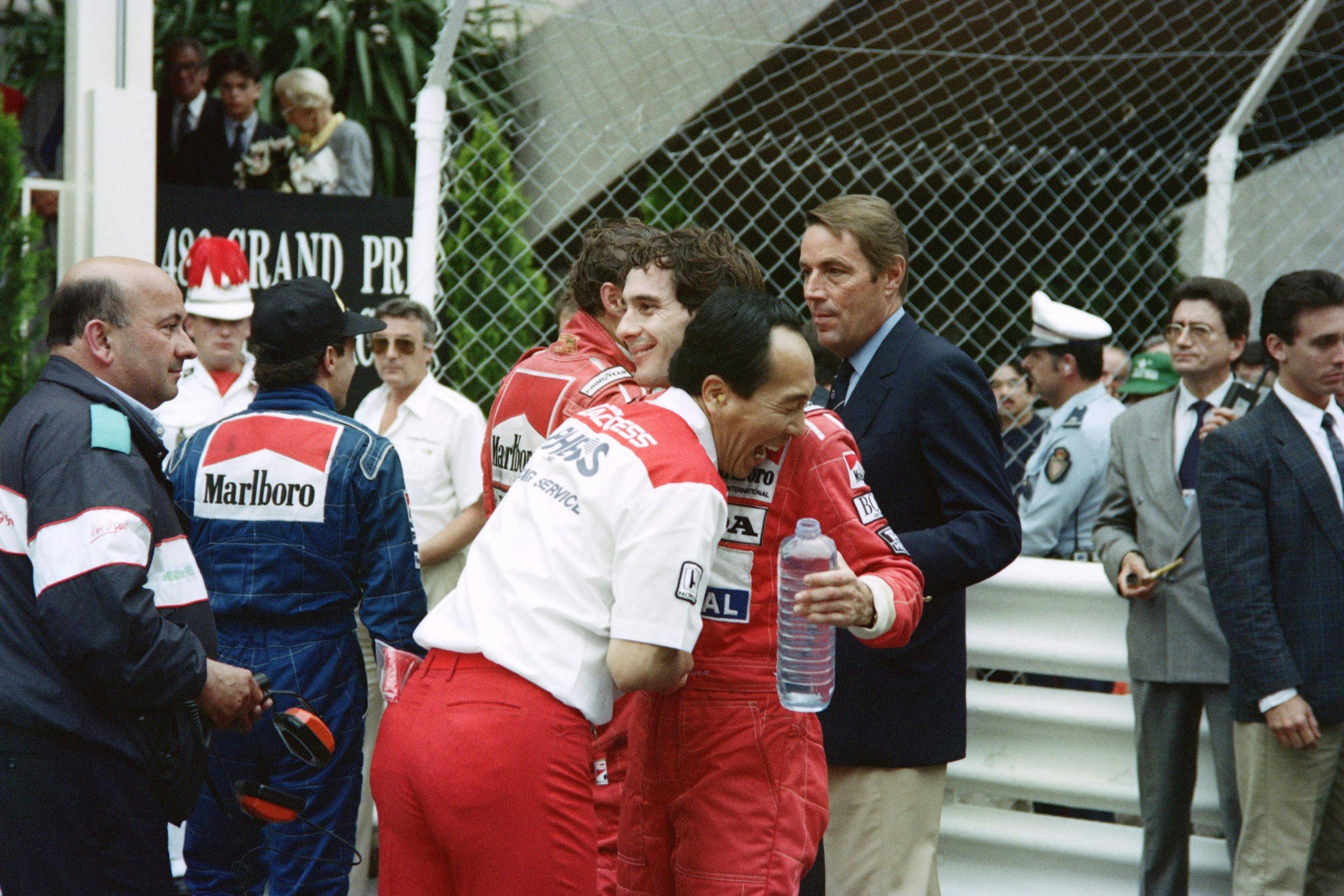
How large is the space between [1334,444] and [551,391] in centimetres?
228

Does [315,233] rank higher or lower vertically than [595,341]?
higher

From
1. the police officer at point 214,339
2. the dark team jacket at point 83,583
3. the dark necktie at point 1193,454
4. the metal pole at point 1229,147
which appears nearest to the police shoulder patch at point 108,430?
the dark team jacket at point 83,583

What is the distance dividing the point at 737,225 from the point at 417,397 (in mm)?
3453

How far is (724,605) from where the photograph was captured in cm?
241

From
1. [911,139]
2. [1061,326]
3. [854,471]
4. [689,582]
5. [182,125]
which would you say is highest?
[911,139]

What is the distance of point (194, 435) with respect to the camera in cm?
363

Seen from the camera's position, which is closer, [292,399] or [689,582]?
[689,582]

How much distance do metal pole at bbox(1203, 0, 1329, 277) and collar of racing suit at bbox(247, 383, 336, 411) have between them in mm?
3633

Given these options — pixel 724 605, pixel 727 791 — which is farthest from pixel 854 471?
pixel 727 791

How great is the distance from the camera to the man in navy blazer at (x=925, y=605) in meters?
3.09

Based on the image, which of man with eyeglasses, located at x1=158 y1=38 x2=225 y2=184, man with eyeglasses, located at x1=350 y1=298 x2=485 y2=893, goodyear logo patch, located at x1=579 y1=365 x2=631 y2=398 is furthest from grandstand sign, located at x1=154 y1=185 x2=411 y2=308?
goodyear logo patch, located at x1=579 y1=365 x2=631 y2=398

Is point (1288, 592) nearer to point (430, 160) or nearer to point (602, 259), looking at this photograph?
point (602, 259)

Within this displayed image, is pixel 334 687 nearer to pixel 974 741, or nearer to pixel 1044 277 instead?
pixel 974 741

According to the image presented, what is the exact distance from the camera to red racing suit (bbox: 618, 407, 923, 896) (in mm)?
2350
